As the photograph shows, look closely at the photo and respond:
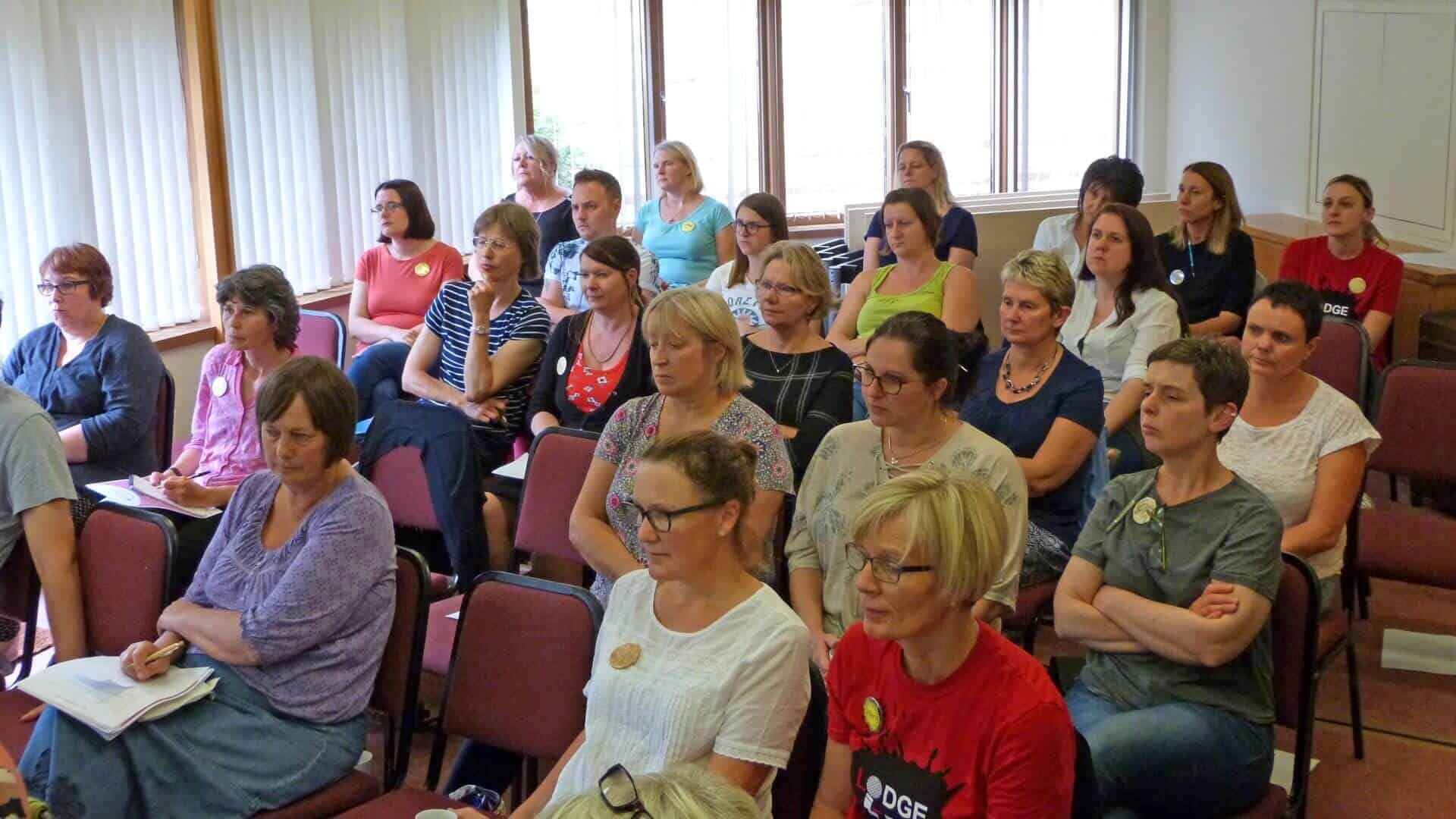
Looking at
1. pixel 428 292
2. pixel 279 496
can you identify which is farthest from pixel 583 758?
pixel 428 292

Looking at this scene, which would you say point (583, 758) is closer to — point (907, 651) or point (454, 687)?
point (454, 687)

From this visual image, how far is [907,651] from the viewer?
2.06 metres

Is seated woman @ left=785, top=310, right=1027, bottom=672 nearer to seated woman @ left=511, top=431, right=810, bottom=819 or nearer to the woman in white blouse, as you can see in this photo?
seated woman @ left=511, top=431, right=810, bottom=819

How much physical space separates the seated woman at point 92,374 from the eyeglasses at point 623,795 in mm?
3384

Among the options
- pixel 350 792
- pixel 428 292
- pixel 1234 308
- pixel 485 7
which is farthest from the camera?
pixel 485 7

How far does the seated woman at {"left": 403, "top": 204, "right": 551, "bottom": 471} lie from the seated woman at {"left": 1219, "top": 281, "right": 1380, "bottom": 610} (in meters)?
2.01

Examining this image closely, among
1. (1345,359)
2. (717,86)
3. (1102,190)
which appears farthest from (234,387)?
(717,86)

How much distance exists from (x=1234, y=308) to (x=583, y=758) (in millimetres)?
3556

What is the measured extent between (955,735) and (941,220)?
400 centimetres

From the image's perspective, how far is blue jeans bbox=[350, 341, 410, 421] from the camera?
15.7 ft

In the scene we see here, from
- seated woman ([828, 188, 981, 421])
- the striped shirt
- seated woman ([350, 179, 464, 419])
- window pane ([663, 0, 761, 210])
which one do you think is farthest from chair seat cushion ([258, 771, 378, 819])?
window pane ([663, 0, 761, 210])

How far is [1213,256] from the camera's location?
5098 millimetres

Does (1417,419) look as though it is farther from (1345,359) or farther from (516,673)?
(516,673)

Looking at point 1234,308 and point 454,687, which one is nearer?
point 454,687
